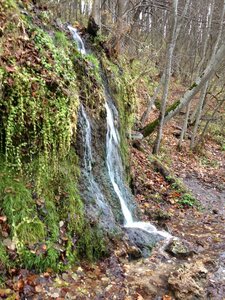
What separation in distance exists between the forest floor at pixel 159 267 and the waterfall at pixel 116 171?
556 mm

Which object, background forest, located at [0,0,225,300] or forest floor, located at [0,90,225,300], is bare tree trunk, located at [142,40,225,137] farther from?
background forest, located at [0,0,225,300]

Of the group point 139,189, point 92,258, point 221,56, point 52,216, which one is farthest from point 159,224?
point 221,56

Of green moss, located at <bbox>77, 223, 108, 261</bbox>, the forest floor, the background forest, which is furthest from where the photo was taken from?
green moss, located at <bbox>77, 223, 108, 261</bbox>

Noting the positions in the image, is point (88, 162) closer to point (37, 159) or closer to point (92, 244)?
point (37, 159)

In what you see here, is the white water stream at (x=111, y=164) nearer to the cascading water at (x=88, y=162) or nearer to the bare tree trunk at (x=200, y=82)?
the cascading water at (x=88, y=162)

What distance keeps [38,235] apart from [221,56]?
7.30 m

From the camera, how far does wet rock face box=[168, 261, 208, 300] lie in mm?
4324

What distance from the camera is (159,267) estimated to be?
5086mm

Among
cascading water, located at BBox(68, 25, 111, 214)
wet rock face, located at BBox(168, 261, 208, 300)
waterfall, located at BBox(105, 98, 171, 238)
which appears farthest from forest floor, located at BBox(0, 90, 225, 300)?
cascading water, located at BBox(68, 25, 111, 214)

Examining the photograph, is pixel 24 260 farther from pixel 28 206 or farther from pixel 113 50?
pixel 113 50

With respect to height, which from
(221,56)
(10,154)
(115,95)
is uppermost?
(221,56)

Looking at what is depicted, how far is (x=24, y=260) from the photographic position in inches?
158

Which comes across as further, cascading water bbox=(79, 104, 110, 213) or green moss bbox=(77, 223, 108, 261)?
cascading water bbox=(79, 104, 110, 213)

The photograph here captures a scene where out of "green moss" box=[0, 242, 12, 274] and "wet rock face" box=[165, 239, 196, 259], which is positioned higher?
"green moss" box=[0, 242, 12, 274]
